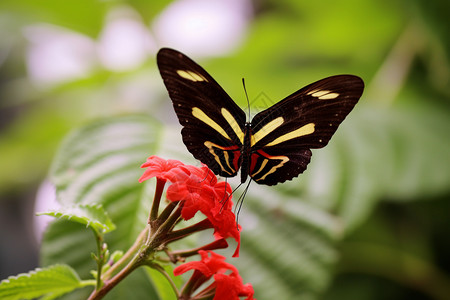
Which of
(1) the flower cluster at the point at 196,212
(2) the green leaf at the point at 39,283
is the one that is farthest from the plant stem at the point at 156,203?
(2) the green leaf at the point at 39,283

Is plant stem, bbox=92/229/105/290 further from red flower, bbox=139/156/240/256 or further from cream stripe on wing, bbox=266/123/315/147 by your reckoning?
cream stripe on wing, bbox=266/123/315/147

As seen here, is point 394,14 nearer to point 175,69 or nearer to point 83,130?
point 83,130

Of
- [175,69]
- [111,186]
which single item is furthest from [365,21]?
[175,69]

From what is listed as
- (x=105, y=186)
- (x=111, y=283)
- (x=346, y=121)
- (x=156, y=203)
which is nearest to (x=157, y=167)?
(x=156, y=203)

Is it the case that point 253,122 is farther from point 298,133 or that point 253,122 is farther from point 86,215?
point 86,215

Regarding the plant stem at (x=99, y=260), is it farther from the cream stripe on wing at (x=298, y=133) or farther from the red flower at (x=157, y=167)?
the cream stripe on wing at (x=298, y=133)
